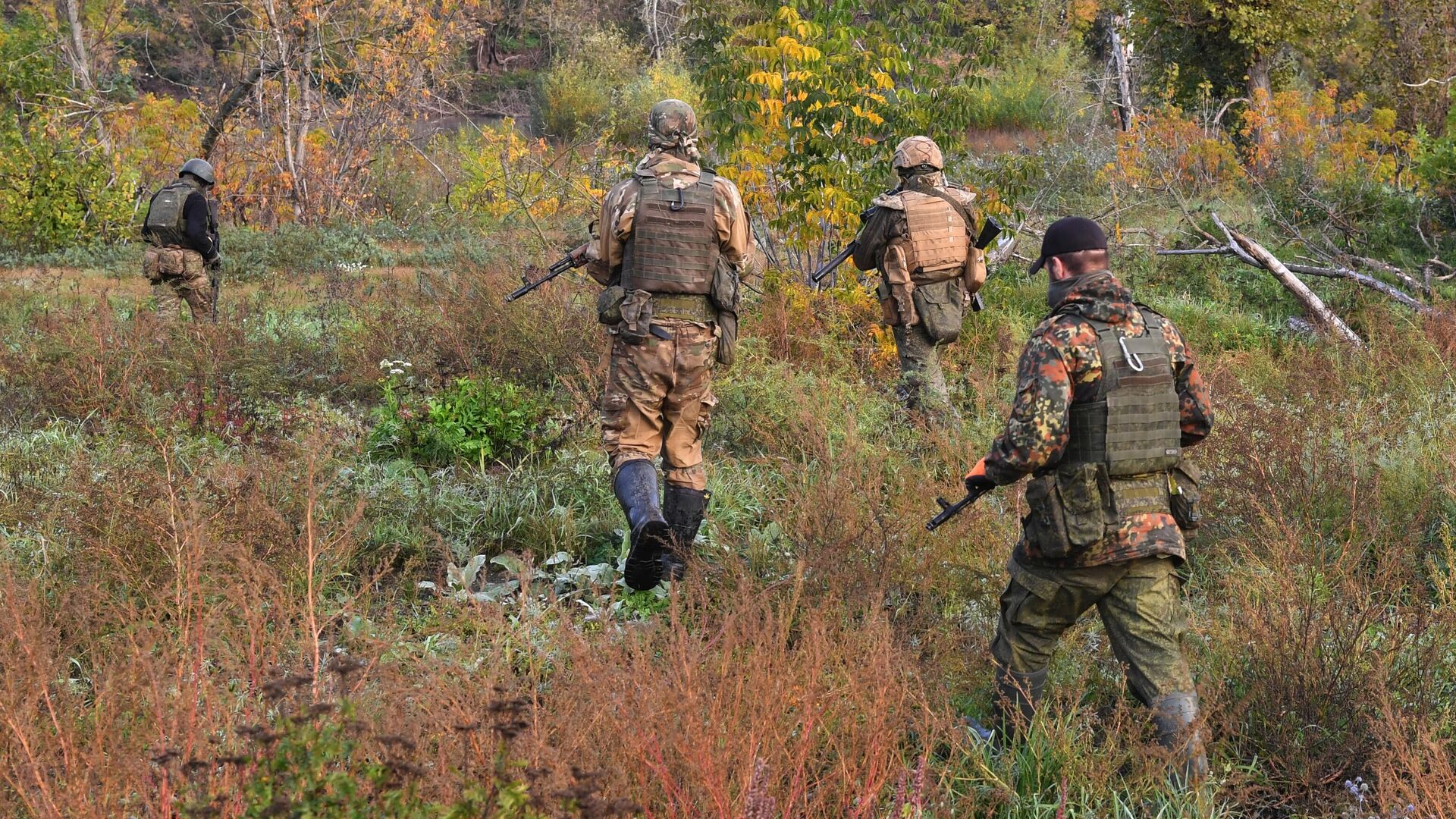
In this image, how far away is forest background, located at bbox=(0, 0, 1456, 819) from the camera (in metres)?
2.66

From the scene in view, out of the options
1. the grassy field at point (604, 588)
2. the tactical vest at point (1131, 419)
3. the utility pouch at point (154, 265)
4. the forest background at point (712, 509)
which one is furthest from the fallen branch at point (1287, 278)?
the utility pouch at point (154, 265)

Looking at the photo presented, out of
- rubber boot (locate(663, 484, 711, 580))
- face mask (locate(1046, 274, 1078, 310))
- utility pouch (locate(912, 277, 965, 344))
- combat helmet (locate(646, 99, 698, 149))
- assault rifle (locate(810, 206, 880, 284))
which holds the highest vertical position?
combat helmet (locate(646, 99, 698, 149))

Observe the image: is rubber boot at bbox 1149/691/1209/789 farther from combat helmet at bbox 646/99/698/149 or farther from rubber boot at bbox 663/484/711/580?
combat helmet at bbox 646/99/698/149

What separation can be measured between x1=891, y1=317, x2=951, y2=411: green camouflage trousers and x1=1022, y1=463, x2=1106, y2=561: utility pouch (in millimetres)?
3400

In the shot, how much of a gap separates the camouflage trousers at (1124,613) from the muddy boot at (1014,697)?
1.3 inches

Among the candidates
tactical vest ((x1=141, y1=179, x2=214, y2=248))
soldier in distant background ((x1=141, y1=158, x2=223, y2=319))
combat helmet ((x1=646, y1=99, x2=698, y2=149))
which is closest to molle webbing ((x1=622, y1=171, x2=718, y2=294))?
combat helmet ((x1=646, y1=99, x2=698, y2=149))

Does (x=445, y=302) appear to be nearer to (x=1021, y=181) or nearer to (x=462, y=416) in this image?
(x=462, y=416)

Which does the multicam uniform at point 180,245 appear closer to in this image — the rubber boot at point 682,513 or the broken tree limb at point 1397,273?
the rubber boot at point 682,513

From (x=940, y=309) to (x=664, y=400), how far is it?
2261 mm

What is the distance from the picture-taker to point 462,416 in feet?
19.8

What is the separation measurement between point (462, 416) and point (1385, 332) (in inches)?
228

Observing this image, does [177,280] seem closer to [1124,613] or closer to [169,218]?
[169,218]

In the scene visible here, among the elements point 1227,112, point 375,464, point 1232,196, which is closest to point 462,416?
point 375,464

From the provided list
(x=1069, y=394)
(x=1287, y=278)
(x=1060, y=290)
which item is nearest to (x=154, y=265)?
(x=1060, y=290)
